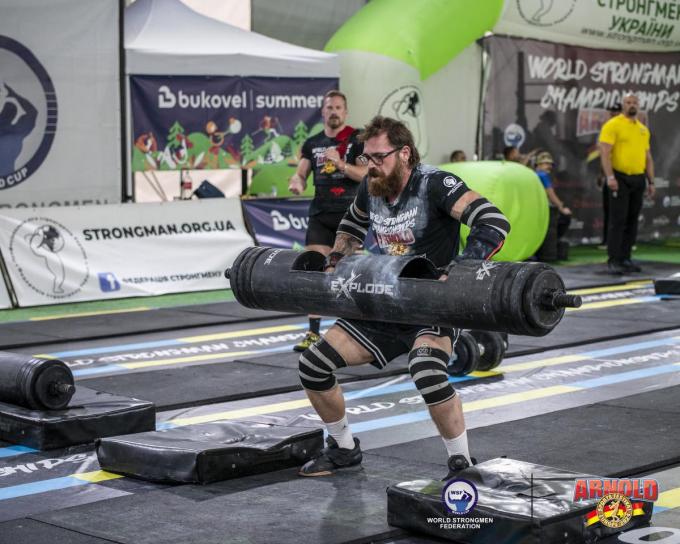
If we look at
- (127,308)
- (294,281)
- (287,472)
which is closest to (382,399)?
(287,472)

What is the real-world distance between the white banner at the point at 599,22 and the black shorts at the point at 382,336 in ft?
33.3

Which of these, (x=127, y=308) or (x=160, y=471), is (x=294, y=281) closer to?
(x=160, y=471)

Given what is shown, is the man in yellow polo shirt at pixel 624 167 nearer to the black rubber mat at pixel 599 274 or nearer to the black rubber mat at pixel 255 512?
the black rubber mat at pixel 599 274

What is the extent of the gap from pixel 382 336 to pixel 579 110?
11.8 metres

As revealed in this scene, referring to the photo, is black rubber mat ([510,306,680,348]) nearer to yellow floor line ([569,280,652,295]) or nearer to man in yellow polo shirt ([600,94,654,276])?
yellow floor line ([569,280,652,295])

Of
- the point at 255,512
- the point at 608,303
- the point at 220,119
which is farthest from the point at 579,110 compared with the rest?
the point at 255,512

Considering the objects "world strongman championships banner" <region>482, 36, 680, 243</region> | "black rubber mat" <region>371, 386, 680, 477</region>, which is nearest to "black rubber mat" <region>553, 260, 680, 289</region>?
"world strongman championships banner" <region>482, 36, 680, 243</region>

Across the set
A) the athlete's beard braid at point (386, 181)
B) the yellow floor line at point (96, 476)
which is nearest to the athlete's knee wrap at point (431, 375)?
the athlete's beard braid at point (386, 181)

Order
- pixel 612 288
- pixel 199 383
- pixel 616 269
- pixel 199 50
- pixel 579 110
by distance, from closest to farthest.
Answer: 1. pixel 199 383
2. pixel 612 288
3. pixel 199 50
4. pixel 616 269
5. pixel 579 110

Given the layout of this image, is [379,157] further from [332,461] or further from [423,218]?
[332,461]

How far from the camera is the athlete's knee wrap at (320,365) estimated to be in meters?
5.34

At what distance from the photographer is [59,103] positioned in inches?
465

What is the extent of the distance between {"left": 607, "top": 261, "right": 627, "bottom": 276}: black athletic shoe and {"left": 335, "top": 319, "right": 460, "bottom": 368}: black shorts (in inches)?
335

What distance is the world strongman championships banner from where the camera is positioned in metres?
15.6
